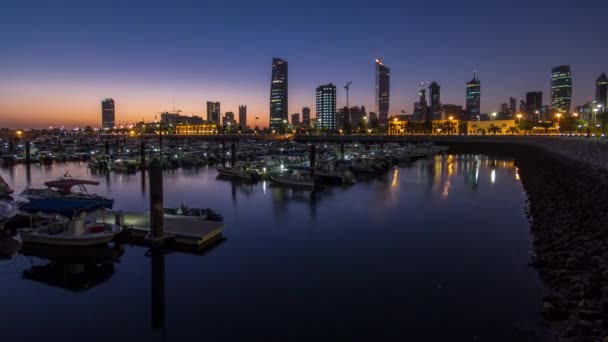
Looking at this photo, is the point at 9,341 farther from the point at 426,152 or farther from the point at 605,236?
the point at 426,152

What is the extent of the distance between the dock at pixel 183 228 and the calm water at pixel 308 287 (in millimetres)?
781

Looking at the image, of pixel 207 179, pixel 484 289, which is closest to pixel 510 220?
pixel 484 289

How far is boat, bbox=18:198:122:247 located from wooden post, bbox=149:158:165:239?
1772 millimetres

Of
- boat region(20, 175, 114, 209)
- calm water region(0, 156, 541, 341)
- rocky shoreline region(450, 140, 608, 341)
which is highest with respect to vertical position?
boat region(20, 175, 114, 209)

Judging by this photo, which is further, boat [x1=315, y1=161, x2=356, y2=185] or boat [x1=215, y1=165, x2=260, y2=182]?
boat [x1=215, y1=165, x2=260, y2=182]

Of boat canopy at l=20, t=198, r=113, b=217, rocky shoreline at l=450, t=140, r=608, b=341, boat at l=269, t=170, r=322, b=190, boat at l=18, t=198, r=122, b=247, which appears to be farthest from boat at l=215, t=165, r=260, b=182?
rocky shoreline at l=450, t=140, r=608, b=341

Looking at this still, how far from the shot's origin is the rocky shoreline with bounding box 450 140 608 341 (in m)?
10.2

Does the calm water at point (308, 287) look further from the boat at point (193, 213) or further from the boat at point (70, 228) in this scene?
the boat at point (193, 213)

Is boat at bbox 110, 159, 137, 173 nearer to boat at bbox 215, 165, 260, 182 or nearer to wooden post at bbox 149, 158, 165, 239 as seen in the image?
boat at bbox 215, 165, 260, 182

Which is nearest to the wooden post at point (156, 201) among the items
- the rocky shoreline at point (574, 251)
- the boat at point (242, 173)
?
the rocky shoreline at point (574, 251)

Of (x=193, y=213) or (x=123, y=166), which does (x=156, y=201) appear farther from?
(x=123, y=166)

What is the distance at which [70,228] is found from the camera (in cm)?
1728

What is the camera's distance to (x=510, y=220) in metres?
24.8

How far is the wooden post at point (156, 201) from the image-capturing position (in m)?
17.1
